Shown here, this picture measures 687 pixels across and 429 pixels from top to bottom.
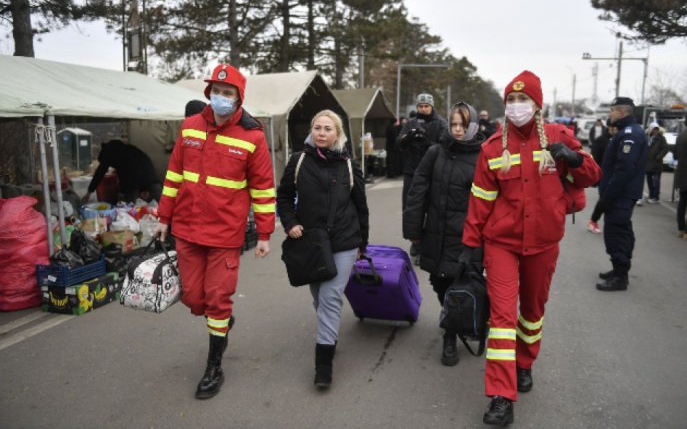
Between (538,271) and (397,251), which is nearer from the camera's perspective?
(538,271)

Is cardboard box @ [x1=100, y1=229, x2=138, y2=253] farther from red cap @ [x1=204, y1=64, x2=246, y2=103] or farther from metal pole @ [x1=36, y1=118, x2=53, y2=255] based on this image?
red cap @ [x1=204, y1=64, x2=246, y2=103]

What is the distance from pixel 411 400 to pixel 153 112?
17.5ft

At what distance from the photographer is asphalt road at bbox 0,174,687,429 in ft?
11.5

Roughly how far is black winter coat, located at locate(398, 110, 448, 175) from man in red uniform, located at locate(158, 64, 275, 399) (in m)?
3.73

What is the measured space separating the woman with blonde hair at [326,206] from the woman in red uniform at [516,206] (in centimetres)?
86

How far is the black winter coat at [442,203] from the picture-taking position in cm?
428

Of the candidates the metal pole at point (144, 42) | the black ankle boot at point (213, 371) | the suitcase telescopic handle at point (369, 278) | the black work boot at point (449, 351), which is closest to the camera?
the black ankle boot at point (213, 371)

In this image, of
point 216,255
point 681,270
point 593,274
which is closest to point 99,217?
point 216,255

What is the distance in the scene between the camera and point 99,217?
7023 millimetres

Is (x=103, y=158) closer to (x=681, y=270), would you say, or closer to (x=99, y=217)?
(x=99, y=217)

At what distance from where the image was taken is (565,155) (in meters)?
3.23

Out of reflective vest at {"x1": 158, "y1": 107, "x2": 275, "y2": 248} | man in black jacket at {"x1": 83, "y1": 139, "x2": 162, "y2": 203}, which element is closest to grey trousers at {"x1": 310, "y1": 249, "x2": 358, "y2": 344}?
reflective vest at {"x1": 158, "y1": 107, "x2": 275, "y2": 248}

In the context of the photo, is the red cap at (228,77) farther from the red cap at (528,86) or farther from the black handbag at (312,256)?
the red cap at (528,86)

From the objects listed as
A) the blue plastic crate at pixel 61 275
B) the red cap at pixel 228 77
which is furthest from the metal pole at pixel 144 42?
the red cap at pixel 228 77
